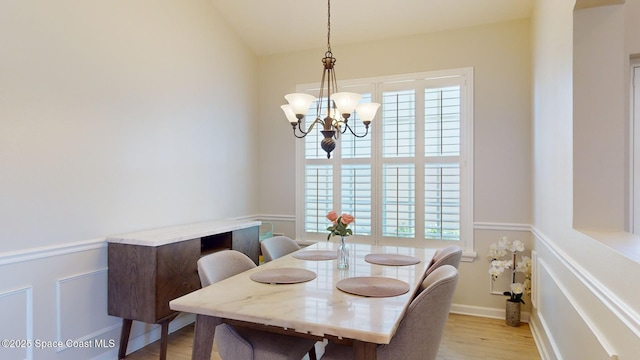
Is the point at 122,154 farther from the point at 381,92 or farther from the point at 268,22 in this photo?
the point at 381,92

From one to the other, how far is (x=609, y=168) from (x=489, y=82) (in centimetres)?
206

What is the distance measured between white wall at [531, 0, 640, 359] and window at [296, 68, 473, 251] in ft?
3.97

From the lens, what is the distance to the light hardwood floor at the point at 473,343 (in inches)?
111

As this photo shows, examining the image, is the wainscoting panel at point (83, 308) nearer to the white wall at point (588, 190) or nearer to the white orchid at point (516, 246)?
the white wall at point (588, 190)

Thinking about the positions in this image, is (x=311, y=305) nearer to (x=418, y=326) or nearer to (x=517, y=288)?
(x=418, y=326)

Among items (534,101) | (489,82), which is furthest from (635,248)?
(489,82)

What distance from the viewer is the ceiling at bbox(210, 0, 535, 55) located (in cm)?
353

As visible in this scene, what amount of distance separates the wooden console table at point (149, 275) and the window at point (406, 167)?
1915 millimetres

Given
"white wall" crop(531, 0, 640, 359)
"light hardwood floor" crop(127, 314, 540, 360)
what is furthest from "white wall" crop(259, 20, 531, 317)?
"white wall" crop(531, 0, 640, 359)

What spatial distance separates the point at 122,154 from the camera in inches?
110

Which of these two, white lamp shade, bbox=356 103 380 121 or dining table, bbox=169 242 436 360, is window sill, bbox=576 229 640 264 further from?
white lamp shade, bbox=356 103 380 121

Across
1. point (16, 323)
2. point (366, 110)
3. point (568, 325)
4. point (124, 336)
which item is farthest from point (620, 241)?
point (16, 323)

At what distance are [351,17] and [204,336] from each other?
11.1 feet

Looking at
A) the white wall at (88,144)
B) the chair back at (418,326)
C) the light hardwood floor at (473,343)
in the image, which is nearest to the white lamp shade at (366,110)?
the chair back at (418,326)
